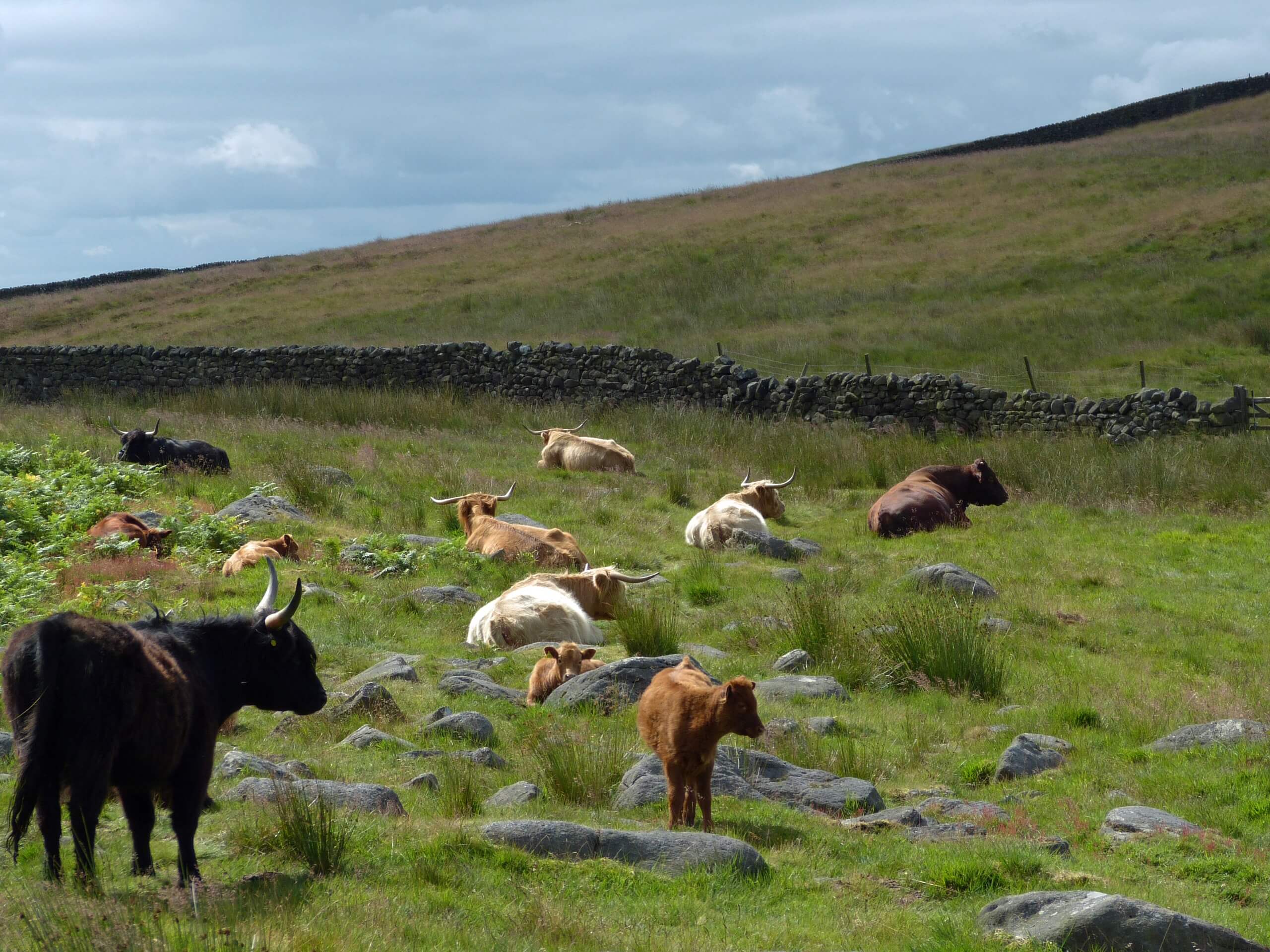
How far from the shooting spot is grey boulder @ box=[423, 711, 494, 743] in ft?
23.9

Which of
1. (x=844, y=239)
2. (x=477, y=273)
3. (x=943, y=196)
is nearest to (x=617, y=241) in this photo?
(x=477, y=273)

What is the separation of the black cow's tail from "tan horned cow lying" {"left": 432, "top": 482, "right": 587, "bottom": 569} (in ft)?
24.7

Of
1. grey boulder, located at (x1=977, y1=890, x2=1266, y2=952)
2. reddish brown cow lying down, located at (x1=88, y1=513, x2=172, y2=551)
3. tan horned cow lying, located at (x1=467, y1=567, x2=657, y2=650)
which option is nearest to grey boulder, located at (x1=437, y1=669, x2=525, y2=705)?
tan horned cow lying, located at (x1=467, y1=567, x2=657, y2=650)

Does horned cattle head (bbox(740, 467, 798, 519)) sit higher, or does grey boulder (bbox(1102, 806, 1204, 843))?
horned cattle head (bbox(740, 467, 798, 519))

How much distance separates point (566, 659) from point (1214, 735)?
415cm

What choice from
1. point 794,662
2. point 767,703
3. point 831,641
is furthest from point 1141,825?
point 831,641

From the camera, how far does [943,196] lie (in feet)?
167

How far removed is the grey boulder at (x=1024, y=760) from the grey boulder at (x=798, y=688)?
148 centimetres

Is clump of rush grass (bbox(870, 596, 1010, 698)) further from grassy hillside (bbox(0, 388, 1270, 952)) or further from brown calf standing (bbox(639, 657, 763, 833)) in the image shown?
brown calf standing (bbox(639, 657, 763, 833))

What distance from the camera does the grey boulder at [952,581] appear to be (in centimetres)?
1149

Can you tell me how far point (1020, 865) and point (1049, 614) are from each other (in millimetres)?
5814

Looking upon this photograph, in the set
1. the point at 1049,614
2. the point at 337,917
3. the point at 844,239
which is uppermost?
the point at 844,239

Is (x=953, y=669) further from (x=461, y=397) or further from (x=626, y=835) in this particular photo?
(x=461, y=397)

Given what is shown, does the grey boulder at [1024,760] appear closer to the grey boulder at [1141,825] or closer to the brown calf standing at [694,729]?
the grey boulder at [1141,825]
